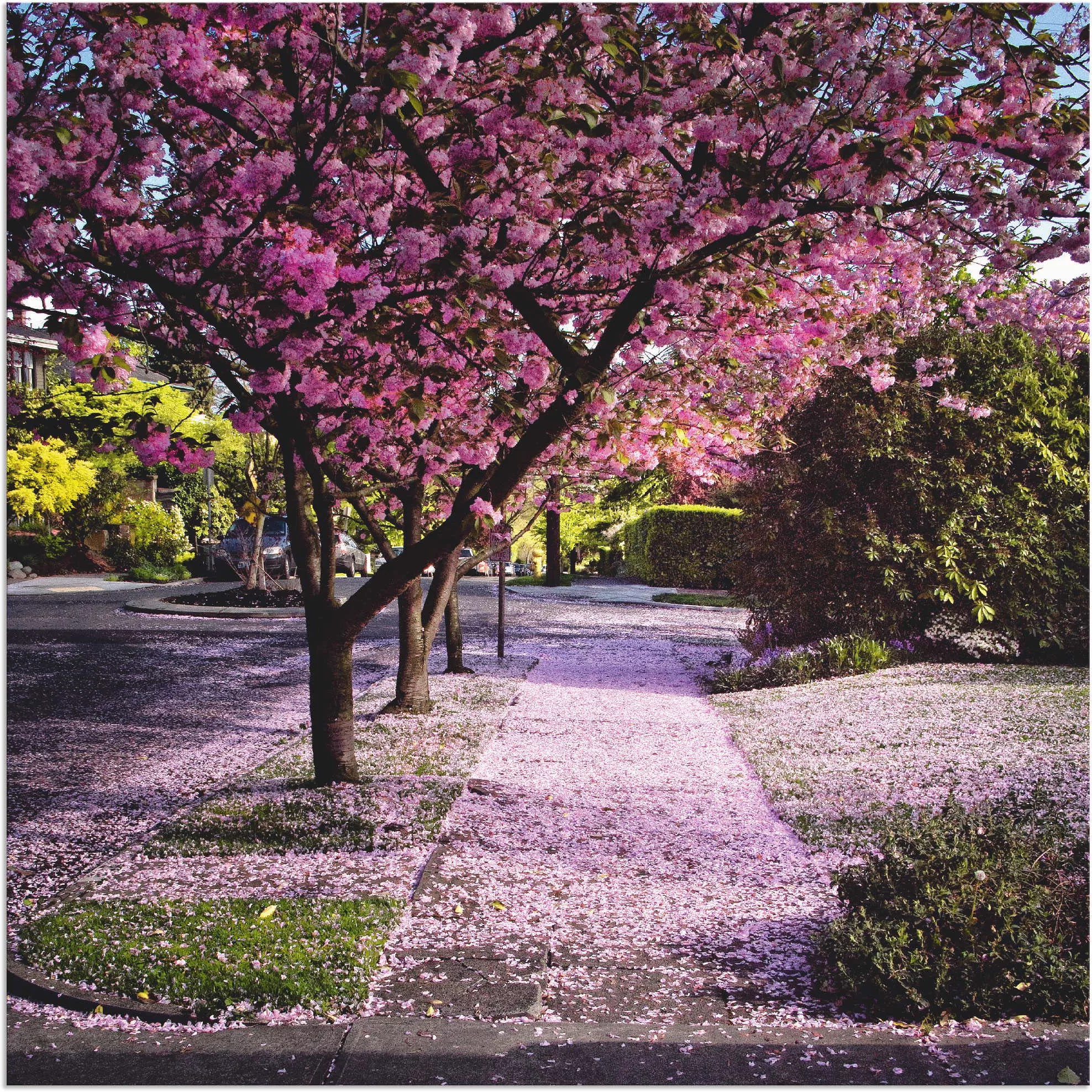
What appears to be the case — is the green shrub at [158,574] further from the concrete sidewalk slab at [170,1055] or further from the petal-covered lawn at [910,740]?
the concrete sidewalk slab at [170,1055]

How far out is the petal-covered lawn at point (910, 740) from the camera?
272 inches

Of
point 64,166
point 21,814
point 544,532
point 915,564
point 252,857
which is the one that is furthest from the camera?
point 544,532

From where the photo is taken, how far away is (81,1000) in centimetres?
382

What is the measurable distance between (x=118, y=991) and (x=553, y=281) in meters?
4.15

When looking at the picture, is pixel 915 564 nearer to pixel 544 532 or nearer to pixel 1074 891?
pixel 1074 891

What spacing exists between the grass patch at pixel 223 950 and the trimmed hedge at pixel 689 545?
2556 cm

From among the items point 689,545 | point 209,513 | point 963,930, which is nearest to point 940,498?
point 963,930

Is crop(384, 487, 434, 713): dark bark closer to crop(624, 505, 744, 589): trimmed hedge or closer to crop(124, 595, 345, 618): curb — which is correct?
crop(124, 595, 345, 618): curb

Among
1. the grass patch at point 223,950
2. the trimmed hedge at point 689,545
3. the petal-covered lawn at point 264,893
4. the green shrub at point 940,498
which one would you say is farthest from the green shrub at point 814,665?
the trimmed hedge at point 689,545

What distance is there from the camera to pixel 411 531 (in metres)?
9.44

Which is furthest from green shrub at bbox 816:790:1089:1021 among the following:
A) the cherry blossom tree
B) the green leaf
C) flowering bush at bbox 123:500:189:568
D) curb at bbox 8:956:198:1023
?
flowering bush at bbox 123:500:189:568

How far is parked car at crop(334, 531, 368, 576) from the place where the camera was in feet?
120

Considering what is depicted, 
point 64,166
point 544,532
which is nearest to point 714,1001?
point 64,166

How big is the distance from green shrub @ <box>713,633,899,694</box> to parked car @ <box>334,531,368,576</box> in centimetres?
2521
